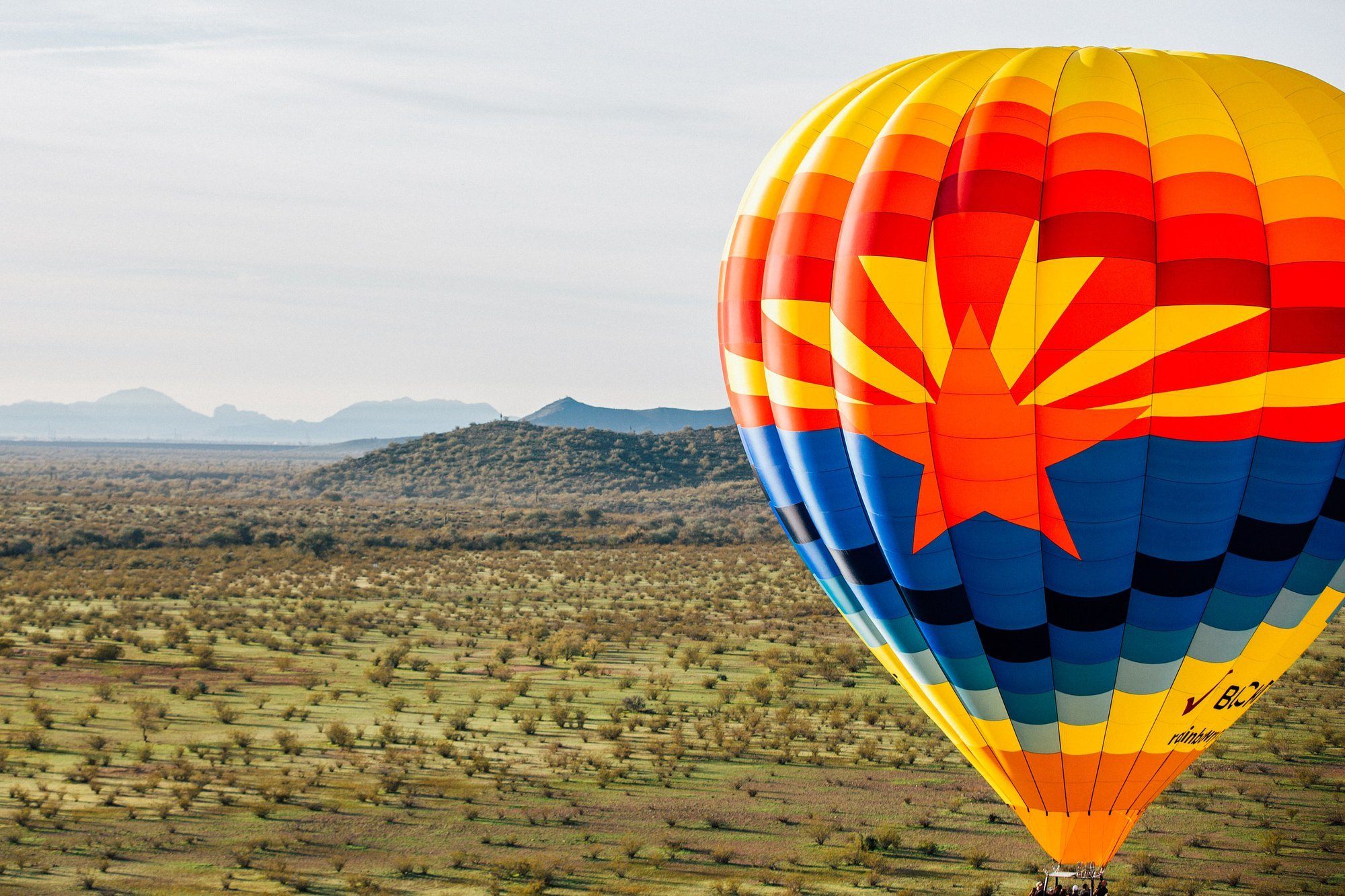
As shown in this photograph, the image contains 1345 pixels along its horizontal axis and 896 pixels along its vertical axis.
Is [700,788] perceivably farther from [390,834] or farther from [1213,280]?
[1213,280]

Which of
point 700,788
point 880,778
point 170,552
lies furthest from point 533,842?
point 170,552

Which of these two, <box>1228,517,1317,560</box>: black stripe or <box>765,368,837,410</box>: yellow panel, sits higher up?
<box>765,368,837,410</box>: yellow panel

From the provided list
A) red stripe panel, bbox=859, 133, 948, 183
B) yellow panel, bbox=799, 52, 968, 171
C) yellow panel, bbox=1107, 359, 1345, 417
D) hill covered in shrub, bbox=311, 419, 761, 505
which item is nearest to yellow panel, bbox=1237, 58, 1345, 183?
yellow panel, bbox=1107, 359, 1345, 417

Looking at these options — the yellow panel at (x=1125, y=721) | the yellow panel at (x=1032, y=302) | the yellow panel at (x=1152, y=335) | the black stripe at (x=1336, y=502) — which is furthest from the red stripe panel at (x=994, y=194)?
the yellow panel at (x=1125, y=721)

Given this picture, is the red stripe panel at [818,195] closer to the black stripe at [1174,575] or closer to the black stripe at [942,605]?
the black stripe at [942,605]

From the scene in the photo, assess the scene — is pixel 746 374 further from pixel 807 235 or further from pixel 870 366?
pixel 870 366

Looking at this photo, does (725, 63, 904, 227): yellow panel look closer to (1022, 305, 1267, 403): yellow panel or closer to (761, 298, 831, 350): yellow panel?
(761, 298, 831, 350): yellow panel
